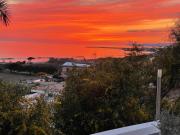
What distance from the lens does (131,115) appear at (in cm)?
1148

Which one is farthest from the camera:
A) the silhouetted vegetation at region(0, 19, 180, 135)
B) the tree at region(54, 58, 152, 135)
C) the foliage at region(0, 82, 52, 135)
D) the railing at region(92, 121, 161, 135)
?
the tree at region(54, 58, 152, 135)

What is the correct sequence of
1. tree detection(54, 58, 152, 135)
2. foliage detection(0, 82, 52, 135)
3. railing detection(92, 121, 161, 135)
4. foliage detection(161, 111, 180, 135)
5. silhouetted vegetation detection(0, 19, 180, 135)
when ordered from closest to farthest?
foliage detection(161, 111, 180, 135)
railing detection(92, 121, 161, 135)
foliage detection(0, 82, 52, 135)
silhouetted vegetation detection(0, 19, 180, 135)
tree detection(54, 58, 152, 135)

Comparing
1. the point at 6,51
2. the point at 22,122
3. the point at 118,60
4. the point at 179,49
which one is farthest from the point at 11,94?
the point at 6,51

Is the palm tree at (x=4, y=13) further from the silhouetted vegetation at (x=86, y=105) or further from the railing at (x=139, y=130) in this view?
the railing at (x=139, y=130)

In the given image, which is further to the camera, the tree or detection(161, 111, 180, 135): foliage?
the tree

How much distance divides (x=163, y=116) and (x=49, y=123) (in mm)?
2880

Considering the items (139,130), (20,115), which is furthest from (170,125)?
(20,115)

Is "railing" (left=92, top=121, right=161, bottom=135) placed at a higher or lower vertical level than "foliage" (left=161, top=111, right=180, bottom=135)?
lower

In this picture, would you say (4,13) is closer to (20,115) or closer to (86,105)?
(86,105)

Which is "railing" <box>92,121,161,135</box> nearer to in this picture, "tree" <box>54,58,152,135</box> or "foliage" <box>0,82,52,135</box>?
"foliage" <box>0,82,52,135</box>

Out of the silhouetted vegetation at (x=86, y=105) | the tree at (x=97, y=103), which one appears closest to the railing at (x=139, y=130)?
the silhouetted vegetation at (x=86, y=105)

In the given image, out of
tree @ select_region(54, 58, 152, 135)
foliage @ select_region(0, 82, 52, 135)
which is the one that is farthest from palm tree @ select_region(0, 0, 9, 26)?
foliage @ select_region(0, 82, 52, 135)

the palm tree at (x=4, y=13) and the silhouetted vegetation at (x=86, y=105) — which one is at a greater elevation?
the palm tree at (x=4, y=13)

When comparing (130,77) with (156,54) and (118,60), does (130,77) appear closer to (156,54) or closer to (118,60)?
(118,60)
